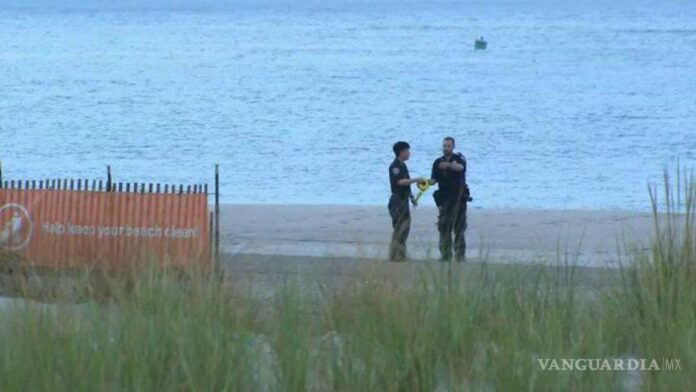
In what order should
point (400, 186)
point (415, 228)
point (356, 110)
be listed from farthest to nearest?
1. point (356, 110)
2. point (415, 228)
3. point (400, 186)

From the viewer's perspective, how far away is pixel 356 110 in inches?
2544

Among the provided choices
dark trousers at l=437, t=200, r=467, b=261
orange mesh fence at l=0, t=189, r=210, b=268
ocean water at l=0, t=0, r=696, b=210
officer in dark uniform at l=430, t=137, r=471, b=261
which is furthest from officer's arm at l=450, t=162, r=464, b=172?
ocean water at l=0, t=0, r=696, b=210

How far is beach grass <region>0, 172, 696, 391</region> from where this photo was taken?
671 centimetres

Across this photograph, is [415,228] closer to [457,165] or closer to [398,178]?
[398,178]

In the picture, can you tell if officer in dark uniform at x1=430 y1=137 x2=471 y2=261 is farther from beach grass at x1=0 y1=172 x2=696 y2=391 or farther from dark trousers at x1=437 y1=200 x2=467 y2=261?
beach grass at x1=0 y1=172 x2=696 y2=391

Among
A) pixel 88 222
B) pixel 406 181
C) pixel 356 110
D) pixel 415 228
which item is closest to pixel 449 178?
pixel 406 181

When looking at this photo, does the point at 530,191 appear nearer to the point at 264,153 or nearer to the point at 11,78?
the point at 264,153

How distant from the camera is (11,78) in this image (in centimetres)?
8894

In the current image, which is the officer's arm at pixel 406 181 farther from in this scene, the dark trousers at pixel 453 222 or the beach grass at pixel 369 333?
the beach grass at pixel 369 333

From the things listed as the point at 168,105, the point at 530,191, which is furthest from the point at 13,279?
the point at 168,105

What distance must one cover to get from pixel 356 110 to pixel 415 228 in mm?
42817

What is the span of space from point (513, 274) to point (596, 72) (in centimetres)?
8106

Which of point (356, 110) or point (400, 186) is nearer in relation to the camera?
point (400, 186)

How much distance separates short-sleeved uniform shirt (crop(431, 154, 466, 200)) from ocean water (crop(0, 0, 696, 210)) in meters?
15.6
